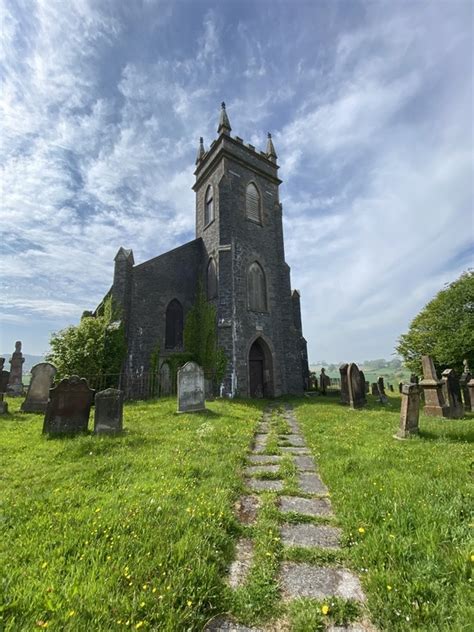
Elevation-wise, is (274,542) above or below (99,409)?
below

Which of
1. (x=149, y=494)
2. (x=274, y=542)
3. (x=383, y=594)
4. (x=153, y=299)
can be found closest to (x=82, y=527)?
(x=149, y=494)

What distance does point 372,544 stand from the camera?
2691mm

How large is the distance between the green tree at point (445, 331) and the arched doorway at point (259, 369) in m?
9.54

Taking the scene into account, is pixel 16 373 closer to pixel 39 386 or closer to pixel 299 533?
pixel 39 386

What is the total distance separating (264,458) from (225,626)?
154 inches

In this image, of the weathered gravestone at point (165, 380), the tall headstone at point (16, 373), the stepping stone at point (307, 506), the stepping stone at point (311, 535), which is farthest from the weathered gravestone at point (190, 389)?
the tall headstone at point (16, 373)

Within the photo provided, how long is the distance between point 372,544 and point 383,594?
555mm

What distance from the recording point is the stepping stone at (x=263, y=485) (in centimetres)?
427

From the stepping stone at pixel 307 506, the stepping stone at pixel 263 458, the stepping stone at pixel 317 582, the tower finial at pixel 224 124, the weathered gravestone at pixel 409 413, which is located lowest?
the stepping stone at pixel 317 582

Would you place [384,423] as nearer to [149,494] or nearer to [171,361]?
[149,494]

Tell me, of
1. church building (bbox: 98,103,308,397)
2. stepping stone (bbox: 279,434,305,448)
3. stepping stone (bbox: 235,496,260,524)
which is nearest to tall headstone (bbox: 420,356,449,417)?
stepping stone (bbox: 279,434,305,448)

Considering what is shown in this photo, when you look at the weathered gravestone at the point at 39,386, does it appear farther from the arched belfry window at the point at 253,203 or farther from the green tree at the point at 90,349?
the arched belfry window at the point at 253,203

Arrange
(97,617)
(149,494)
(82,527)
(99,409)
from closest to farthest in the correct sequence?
(97,617) → (82,527) → (149,494) → (99,409)

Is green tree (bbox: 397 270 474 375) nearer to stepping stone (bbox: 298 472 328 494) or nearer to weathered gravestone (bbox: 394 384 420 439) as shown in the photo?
weathered gravestone (bbox: 394 384 420 439)
